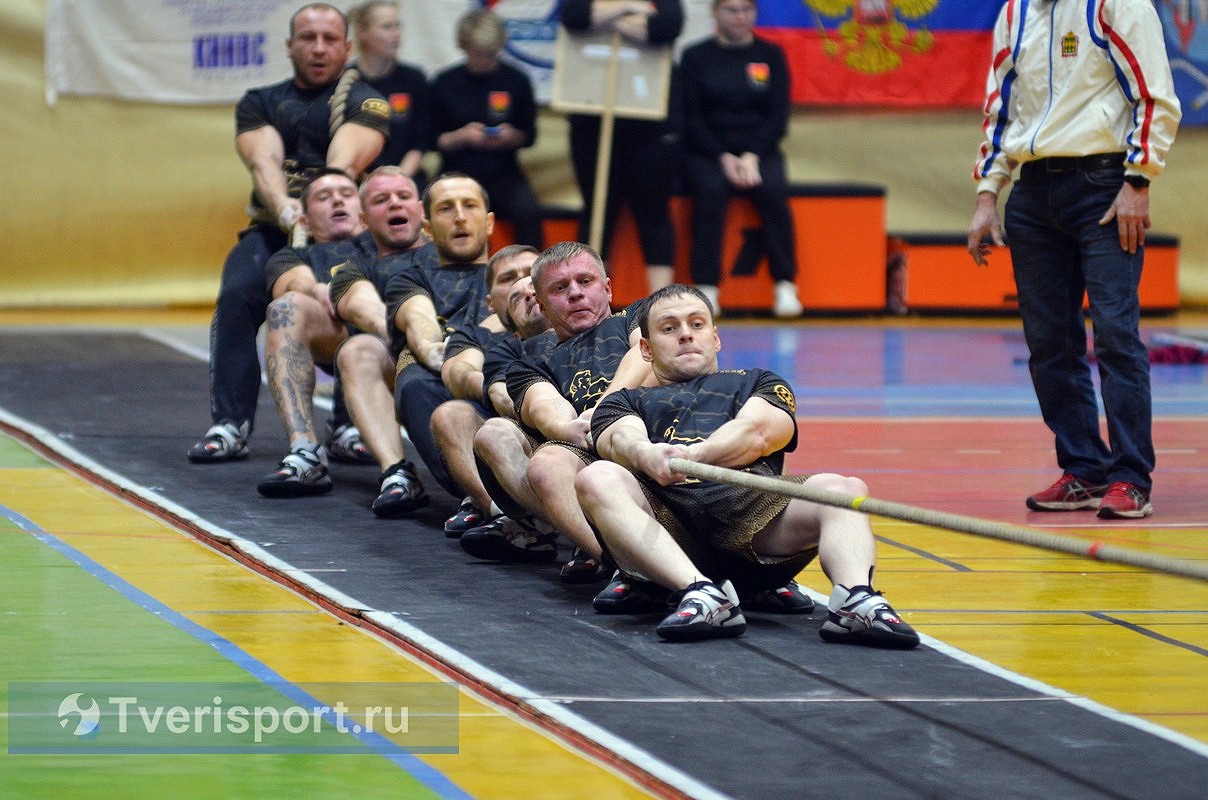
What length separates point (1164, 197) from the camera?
14008mm

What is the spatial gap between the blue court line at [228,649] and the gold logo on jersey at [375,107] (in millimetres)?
2190

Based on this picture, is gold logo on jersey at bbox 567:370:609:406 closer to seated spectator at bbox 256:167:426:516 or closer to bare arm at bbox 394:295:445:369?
bare arm at bbox 394:295:445:369

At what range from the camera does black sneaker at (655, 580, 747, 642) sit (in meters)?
4.12

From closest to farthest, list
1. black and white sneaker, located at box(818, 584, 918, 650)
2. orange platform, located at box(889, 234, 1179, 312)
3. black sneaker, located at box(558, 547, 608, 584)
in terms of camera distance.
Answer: black and white sneaker, located at box(818, 584, 918, 650) < black sneaker, located at box(558, 547, 608, 584) < orange platform, located at box(889, 234, 1179, 312)

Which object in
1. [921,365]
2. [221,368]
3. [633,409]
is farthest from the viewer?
[921,365]

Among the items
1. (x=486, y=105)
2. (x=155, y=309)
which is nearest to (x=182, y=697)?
(x=486, y=105)

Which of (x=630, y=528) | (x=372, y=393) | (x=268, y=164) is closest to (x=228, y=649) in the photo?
(x=630, y=528)

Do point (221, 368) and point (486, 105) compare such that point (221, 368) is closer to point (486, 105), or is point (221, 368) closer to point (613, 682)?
point (613, 682)

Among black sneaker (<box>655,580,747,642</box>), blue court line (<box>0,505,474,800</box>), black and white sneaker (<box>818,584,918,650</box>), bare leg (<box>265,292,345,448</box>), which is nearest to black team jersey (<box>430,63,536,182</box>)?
bare leg (<box>265,292,345,448</box>)

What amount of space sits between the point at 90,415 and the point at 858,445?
324 cm

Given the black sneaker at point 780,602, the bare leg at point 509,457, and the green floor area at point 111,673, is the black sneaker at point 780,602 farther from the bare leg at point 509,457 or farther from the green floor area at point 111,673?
the green floor area at point 111,673

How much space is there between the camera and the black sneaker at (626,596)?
442cm

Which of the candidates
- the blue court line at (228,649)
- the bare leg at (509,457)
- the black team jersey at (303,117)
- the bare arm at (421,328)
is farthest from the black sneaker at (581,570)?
the black team jersey at (303,117)

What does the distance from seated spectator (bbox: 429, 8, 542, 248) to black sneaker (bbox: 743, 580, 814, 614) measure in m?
7.71
